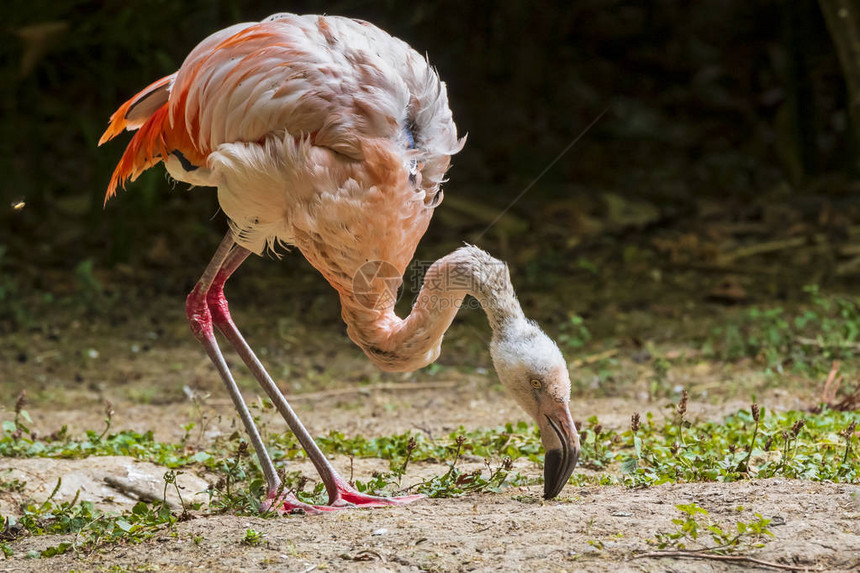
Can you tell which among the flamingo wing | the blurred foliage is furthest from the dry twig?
the blurred foliage

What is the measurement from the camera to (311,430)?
5.54 metres

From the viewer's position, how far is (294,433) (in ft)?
15.1

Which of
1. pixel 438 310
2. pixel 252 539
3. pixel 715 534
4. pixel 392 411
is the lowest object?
pixel 392 411

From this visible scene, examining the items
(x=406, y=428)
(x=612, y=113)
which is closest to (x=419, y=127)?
(x=406, y=428)

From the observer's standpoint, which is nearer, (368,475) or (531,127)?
(368,475)

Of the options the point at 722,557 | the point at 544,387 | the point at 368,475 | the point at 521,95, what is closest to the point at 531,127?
the point at 521,95

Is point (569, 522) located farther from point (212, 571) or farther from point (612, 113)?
point (612, 113)

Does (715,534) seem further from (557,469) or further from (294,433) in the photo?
(294,433)

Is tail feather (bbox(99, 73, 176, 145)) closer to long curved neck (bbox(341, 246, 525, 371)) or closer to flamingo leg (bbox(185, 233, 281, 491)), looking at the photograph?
flamingo leg (bbox(185, 233, 281, 491))

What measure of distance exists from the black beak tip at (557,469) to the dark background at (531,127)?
4.48 m

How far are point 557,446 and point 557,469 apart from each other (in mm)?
116

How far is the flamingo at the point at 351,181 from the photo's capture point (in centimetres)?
425

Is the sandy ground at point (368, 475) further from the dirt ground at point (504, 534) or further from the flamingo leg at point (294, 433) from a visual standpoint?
the flamingo leg at point (294, 433)

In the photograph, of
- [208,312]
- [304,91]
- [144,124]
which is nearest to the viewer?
[304,91]
